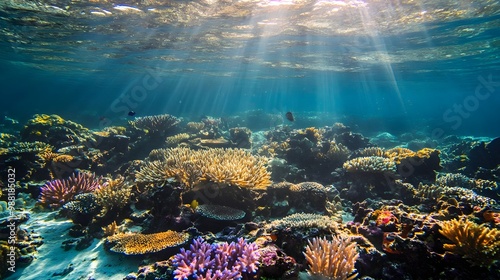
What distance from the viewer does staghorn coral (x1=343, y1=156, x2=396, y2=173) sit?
8.24m

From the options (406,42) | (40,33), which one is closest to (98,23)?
(40,33)

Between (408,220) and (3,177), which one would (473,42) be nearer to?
(408,220)

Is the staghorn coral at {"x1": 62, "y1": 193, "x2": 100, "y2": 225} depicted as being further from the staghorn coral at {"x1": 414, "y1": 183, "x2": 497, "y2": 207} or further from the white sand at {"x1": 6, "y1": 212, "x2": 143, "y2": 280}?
the staghorn coral at {"x1": 414, "y1": 183, "x2": 497, "y2": 207}

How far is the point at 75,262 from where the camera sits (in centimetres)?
518

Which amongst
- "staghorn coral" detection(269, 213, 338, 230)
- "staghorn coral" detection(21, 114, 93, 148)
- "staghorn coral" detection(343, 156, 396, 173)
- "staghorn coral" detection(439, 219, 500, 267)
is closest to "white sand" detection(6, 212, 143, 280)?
"staghorn coral" detection(269, 213, 338, 230)

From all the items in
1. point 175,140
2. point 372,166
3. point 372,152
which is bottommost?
point 372,152

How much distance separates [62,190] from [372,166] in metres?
9.71

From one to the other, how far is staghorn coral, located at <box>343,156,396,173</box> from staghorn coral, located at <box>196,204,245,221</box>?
183 inches

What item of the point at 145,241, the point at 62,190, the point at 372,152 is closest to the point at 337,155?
the point at 372,152

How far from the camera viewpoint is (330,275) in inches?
137

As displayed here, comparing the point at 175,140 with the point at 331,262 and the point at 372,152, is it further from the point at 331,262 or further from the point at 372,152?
the point at 331,262

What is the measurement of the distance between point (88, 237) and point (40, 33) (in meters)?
20.1

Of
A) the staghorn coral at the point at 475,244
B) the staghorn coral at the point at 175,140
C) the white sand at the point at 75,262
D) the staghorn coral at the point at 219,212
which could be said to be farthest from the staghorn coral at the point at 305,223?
the staghorn coral at the point at 175,140

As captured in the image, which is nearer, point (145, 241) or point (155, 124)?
point (145, 241)
